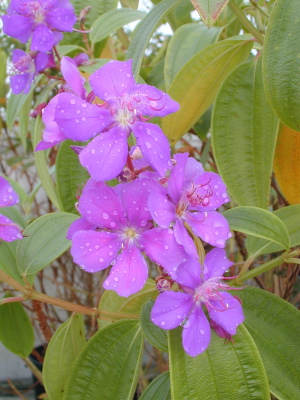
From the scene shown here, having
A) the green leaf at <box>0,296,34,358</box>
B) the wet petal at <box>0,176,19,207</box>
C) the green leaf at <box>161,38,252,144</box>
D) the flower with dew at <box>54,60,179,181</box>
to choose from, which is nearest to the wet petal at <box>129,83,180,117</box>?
the flower with dew at <box>54,60,179,181</box>

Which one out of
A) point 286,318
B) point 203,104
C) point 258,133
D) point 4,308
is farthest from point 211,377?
point 4,308

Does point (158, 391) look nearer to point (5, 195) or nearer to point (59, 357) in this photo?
point (59, 357)

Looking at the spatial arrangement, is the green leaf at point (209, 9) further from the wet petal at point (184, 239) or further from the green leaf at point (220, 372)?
the green leaf at point (220, 372)

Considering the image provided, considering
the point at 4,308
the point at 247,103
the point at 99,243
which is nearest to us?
the point at 99,243

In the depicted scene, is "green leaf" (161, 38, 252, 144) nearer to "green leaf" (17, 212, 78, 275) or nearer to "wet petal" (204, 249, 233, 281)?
"green leaf" (17, 212, 78, 275)

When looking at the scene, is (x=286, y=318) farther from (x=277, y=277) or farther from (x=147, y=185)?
(x=277, y=277)

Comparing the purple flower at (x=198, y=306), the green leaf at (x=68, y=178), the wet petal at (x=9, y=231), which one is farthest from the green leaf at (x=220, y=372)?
the green leaf at (x=68, y=178)
